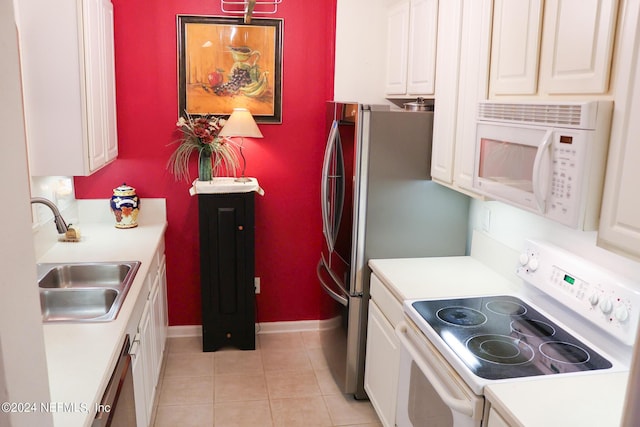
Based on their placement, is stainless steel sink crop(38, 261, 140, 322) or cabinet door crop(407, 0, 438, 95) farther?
cabinet door crop(407, 0, 438, 95)

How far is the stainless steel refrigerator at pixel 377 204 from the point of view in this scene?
2738 millimetres

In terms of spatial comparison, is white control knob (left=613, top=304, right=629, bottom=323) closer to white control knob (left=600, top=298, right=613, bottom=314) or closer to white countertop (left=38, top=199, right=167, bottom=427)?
white control knob (left=600, top=298, right=613, bottom=314)

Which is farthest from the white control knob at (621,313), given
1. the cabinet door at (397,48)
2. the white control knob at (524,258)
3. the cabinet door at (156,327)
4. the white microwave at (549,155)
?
the cabinet door at (156,327)

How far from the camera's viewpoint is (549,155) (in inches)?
64.9

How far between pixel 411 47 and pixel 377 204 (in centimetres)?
90

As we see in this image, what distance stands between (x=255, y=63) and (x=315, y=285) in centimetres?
161

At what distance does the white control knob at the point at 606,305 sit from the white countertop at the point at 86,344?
1.60 meters

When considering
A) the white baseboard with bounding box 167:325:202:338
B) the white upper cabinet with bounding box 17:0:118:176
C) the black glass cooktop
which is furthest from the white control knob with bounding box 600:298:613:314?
the white baseboard with bounding box 167:325:202:338

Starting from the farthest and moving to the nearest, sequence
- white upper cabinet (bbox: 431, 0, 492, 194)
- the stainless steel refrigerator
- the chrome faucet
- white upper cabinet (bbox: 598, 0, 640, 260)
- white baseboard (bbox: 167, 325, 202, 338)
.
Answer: white baseboard (bbox: 167, 325, 202, 338) < the stainless steel refrigerator < white upper cabinet (bbox: 431, 0, 492, 194) < the chrome faucet < white upper cabinet (bbox: 598, 0, 640, 260)

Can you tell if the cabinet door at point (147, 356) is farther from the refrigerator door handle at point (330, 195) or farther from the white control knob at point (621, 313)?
the white control knob at point (621, 313)

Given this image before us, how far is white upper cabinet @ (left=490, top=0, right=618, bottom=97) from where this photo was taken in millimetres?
1477

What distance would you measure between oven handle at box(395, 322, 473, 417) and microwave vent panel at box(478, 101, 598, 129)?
2.91 ft

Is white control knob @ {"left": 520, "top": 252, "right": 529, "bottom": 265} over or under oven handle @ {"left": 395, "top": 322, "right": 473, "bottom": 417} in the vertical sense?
over

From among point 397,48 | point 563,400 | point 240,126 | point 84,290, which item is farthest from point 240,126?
point 563,400
